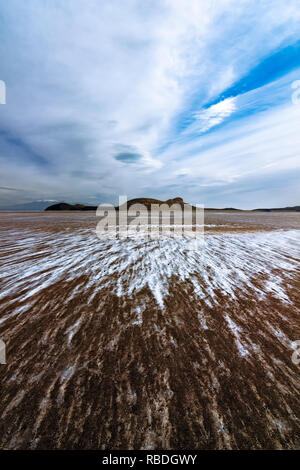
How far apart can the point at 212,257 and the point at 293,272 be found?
2306mm

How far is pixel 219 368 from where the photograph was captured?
216 cm

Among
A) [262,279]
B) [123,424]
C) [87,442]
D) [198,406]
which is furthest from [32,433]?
[262,279]

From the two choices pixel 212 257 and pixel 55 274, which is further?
pixel 212 257

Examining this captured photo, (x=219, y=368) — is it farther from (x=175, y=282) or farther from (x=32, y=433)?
(x=175, y=282)

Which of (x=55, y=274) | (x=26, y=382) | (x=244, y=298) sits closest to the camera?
(x=26, y=382)

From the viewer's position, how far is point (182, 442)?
150 centimetres

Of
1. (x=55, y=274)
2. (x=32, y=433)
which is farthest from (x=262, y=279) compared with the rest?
(x=55, y=274)

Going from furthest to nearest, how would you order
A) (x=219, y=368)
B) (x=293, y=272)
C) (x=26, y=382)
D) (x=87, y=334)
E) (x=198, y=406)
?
(x=293, y=272) < (x=87, y=334) < (x=219, y=368) < (x=26, y=382) < (x=198, y=406)

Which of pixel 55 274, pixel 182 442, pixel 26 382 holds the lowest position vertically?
pixel 182 442

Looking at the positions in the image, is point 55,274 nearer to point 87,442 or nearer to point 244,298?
point 87,442

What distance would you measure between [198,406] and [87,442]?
1004mm

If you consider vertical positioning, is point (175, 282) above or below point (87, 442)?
above

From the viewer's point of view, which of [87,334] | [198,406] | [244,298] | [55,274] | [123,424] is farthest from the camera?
[55,274]

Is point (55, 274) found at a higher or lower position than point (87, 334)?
higher
